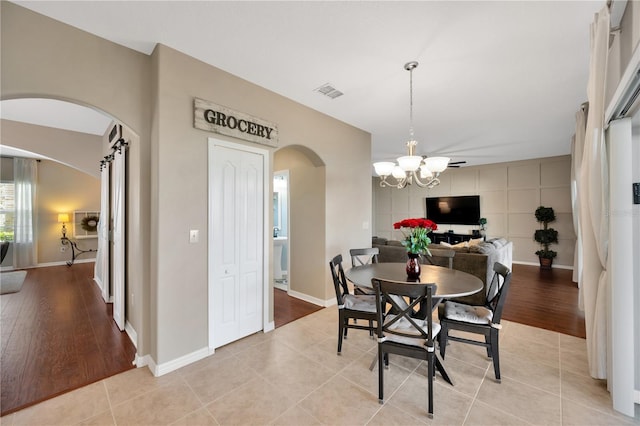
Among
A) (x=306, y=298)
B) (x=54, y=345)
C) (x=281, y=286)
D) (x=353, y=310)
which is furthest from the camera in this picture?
(x=281, y=286)

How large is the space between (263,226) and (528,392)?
9.62 feet

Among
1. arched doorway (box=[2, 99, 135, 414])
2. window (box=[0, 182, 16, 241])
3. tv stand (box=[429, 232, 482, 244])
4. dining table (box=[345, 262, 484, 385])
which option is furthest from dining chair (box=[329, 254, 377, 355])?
window (box=[0, 182, 16, 241])

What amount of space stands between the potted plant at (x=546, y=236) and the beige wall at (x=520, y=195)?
185 mm

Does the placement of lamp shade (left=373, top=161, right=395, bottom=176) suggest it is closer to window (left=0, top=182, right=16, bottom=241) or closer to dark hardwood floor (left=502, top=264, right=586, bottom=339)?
dark hardwood floor (left=502, top=264, right=586, bottom=339)

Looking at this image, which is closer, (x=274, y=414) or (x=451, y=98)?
(x=274, y=414)

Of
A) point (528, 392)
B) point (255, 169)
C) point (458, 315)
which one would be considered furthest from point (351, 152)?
point (528, 392)

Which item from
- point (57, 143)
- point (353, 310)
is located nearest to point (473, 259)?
point (353, 310)

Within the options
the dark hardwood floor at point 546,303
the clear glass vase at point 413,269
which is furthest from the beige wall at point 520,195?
the clear glass vase at point 413,269

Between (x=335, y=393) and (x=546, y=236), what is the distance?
7.73m

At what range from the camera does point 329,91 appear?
326 centimetres

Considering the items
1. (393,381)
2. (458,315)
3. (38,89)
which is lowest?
(393,381)

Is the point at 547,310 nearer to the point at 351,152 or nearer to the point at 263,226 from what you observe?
the point at 351,152

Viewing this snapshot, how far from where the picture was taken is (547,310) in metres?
3.85

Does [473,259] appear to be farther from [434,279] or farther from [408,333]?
[408,333]
